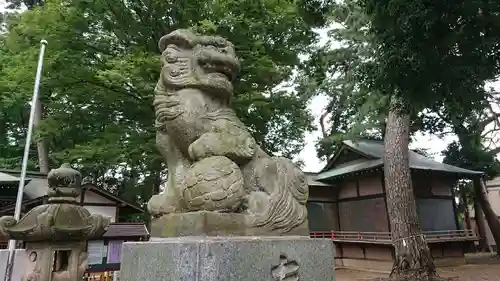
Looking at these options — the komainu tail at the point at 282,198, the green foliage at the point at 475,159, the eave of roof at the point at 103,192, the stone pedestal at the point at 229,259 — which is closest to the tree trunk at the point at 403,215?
the komainu tail at the point at 282,198

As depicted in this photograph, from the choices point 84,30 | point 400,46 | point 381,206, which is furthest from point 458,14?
point 381,206

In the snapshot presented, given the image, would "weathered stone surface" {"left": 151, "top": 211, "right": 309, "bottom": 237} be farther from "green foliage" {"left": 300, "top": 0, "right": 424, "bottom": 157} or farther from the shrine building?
the shrine building

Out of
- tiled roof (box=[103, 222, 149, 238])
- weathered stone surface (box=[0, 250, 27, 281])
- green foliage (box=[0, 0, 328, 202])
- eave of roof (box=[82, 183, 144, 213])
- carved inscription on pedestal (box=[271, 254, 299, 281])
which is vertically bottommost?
weathered stone surface (box=[0, 250, 27, 281])

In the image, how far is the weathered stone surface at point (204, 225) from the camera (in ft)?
8.05

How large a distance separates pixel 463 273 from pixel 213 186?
11.6 m

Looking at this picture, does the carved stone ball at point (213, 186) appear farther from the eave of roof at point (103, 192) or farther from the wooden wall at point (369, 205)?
the wooden wall at point (369, 205)

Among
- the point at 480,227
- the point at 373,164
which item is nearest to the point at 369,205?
the point at 373,164

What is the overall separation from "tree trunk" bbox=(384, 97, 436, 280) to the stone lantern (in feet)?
23.2

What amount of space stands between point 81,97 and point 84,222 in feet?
13.9

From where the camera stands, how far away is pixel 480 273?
11039 millimetres

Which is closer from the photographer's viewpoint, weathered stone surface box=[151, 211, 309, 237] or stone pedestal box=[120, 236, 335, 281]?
stone pedestal box=[120, 236, 335, 281]

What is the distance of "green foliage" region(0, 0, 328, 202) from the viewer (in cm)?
774

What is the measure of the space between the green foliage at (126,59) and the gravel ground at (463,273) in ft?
20.5

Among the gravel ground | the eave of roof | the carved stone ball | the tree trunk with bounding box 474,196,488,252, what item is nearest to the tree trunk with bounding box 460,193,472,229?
the tree trunk with bounding box 474,196,488,252
